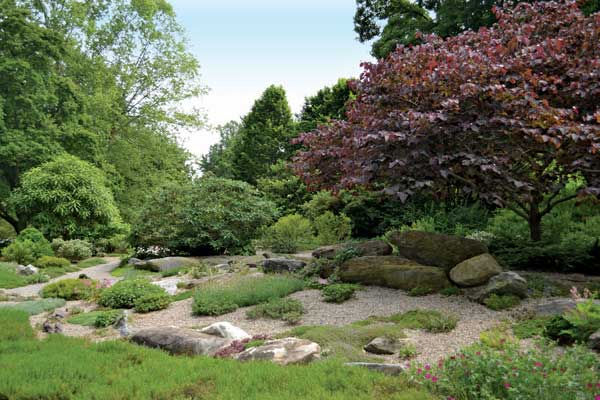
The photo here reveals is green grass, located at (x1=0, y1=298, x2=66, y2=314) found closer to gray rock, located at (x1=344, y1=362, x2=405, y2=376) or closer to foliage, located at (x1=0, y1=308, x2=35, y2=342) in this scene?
foliage, located at (x1=0, y1=308, x2=35, y2=342)

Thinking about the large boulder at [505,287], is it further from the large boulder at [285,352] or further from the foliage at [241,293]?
the foliage at [241,293]

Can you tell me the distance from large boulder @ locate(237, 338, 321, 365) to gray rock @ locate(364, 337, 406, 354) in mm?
593

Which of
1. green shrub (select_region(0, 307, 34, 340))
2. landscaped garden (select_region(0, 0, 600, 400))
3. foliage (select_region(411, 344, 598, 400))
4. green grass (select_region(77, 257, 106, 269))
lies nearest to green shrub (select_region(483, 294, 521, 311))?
landscaped garden (select_region(0, 0, 600, 400))

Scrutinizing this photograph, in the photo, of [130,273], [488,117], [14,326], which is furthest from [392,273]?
[130,273]

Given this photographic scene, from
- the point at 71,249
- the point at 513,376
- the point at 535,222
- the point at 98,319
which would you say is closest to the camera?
the point at 513,376

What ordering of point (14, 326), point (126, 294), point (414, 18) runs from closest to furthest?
point (14, 326)
point (126, 294)
point (414, 18)

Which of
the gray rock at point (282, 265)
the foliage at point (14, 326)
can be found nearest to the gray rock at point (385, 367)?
the foliage at point (14, 326)

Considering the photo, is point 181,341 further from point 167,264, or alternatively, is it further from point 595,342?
point 167,264

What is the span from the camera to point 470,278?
6.83 m

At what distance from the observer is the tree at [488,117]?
238 inches

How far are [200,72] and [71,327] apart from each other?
22366 mm

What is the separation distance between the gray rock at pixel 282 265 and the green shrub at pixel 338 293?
2.05 metres

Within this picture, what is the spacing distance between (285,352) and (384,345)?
1103mm

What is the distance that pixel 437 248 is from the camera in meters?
7.65
